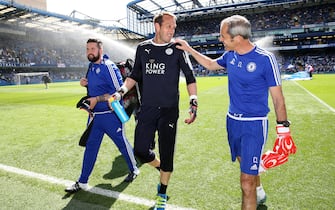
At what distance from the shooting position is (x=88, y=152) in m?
4.21

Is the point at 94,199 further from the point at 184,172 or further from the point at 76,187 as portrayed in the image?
the point at 184,172

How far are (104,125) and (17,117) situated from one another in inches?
312

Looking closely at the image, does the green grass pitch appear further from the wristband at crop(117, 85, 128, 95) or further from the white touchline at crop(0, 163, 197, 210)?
the wristband at crop(117, 85, 128, 95)

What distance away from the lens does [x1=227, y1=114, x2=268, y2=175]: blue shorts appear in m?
2.81

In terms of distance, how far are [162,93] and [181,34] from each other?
249 ft

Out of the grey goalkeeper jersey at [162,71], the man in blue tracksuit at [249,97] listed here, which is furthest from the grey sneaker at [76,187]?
the man in blue tracksuit at [249,97]

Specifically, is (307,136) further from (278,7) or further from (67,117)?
(278,7)

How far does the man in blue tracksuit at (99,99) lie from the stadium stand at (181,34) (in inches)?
1612

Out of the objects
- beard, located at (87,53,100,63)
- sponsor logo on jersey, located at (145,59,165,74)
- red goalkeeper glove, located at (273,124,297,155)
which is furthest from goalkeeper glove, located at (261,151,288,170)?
beard, located at (87,53,100,63)

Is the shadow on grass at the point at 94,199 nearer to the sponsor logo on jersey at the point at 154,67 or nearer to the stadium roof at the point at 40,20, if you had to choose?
the sponsor logo on jersey at the point at 154,67

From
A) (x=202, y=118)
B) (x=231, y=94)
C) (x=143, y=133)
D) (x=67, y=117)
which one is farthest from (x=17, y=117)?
(x=231, y=94)

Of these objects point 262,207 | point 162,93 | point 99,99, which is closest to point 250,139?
point 262,207

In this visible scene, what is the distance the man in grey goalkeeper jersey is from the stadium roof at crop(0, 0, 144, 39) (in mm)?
40633

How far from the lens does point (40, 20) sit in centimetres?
4434
